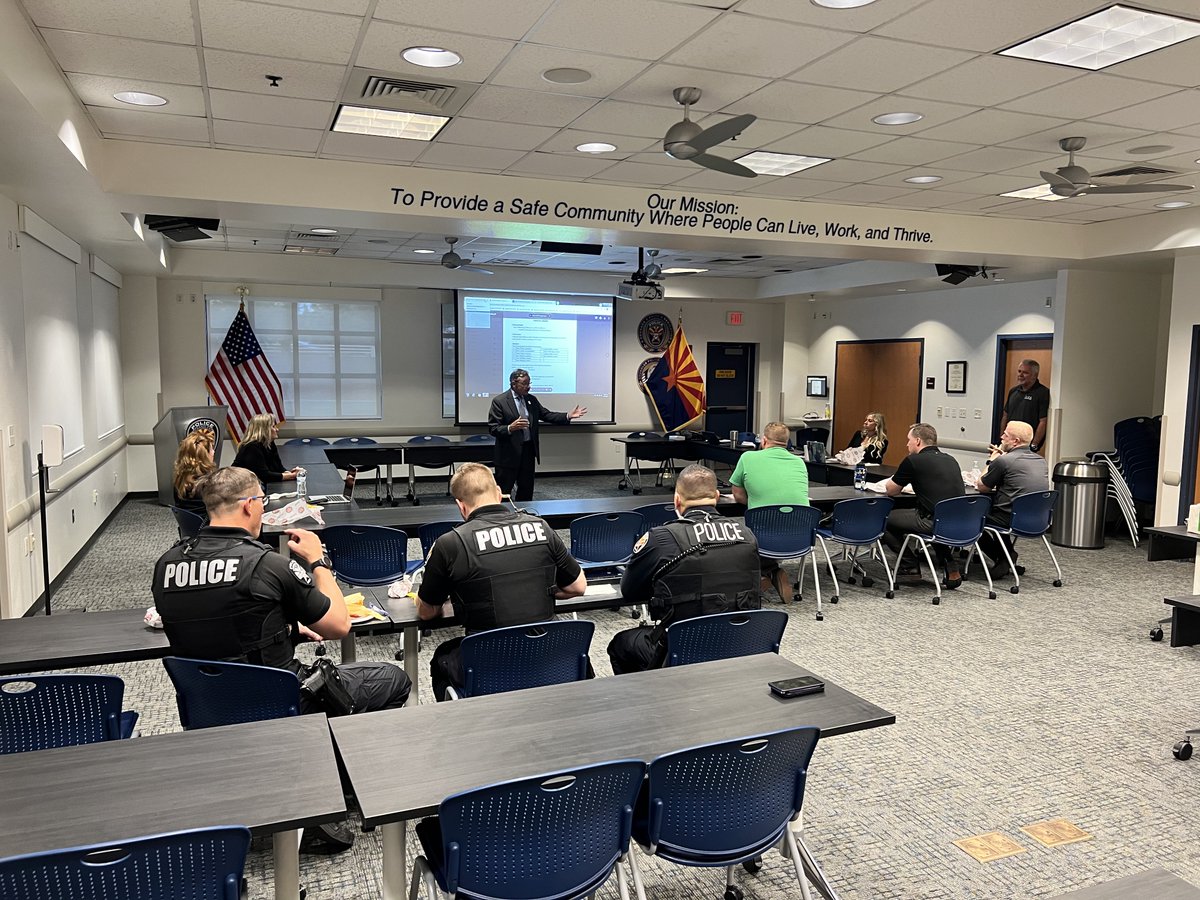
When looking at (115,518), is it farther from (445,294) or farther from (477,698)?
(477,698)

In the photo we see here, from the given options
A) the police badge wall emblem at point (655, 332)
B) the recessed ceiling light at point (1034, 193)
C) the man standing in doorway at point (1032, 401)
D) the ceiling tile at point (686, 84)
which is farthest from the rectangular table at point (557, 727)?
the police badge wall emblem at point (655, 332)

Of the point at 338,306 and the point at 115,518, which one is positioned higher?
the point at 338,306

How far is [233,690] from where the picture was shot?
266cm

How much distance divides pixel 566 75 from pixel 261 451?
164 inches

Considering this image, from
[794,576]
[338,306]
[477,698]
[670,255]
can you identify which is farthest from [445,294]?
[477,698]

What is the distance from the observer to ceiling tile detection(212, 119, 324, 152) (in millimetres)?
4863

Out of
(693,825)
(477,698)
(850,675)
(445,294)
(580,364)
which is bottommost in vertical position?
(850,675)

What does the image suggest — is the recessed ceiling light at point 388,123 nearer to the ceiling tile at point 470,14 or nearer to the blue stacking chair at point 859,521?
the ceiling tile at point 470,14

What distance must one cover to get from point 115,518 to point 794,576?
24.1 feet

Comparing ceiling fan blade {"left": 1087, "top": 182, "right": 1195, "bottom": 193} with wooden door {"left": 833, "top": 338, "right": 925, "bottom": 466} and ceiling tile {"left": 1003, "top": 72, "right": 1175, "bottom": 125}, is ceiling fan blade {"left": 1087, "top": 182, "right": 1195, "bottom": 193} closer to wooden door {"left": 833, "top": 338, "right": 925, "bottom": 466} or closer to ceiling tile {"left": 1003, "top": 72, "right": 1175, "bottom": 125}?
ceiling tile {"left": 1003, "top": 72, "right": 1175, "bottom": 125}

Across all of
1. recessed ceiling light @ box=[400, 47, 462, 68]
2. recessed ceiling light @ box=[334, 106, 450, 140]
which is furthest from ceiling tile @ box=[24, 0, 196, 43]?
recessed ceiling light @ box=[334, 106, 450, 140]

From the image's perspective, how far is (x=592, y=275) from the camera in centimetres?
1230

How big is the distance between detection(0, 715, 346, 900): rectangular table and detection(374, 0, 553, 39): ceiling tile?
103 inches

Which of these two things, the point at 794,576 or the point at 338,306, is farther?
the point at 338,306
